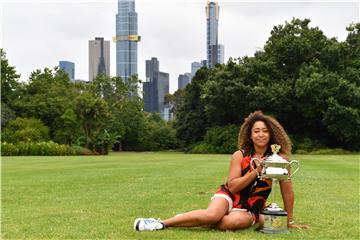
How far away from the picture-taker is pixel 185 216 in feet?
21.5

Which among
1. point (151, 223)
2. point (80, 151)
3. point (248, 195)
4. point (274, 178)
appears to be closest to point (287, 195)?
point (248, 195)

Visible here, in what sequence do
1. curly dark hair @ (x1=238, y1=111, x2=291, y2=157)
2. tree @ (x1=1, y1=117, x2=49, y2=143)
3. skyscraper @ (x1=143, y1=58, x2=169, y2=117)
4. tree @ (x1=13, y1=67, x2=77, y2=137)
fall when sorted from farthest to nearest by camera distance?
skyscraper @ (x1=143, y1=58, x2=169, y2=117), tree @ (x1=13, y1=67, x2=77, y2=137), tree @ (x1=1, y1=117, x2=49, y2=143), curly dark hair @ (x1=238, y1=111, x2=291, y2=157)

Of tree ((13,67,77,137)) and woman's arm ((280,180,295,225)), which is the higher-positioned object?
tree ((13,67,77,137))

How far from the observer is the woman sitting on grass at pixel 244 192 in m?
6.49

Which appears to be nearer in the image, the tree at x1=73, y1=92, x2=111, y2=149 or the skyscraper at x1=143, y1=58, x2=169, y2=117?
the tree at x1=73, y1=92, x2=111, y2=149

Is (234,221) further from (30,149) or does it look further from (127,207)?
(30,149)

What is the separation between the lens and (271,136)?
268 inches

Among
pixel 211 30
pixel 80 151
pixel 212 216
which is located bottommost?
pixel 80 151

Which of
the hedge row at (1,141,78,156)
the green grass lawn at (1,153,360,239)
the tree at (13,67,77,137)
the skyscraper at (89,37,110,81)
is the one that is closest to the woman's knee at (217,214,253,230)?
the green grass lawn at (1,153,360,239)

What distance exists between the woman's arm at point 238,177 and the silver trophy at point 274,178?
0.35 ft

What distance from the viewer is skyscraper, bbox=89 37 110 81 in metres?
154

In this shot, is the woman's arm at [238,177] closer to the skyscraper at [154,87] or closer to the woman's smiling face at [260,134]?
the woman's smiling face at [260,134]

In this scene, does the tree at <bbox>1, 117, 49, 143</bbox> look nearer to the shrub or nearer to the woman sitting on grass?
the shrub

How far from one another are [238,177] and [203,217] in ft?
Result: 2.23
